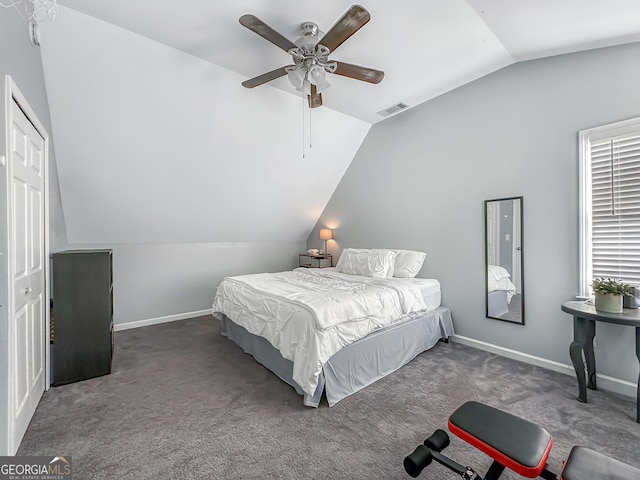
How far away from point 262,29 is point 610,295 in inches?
129

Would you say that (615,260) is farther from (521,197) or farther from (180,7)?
(180,7)

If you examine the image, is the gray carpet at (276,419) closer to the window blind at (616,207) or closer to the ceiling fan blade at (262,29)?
the window blind at (616,207)

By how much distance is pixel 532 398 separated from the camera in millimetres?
2500

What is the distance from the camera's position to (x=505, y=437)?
4.62ft

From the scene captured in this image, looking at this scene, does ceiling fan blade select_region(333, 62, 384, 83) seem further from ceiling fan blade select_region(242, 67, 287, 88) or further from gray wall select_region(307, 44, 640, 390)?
gray wall select_region(307, 44, 640, 390)

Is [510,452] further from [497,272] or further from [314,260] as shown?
[314,260]

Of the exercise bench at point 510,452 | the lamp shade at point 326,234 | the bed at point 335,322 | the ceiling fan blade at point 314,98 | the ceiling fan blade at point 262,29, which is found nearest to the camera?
the exercise bench at point 510,452

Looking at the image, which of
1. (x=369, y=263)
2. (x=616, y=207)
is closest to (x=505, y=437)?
(x=616, y=207)

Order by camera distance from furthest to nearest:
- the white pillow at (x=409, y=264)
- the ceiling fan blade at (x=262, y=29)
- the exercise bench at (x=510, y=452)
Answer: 1. the white pillow at (x=409, y=264)
2. the ceiling fan blade at (x=262, y=29)
3. the exercise bench at (x=510, y=452)

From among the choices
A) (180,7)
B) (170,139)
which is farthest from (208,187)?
(180,7)

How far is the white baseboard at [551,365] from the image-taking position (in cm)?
252

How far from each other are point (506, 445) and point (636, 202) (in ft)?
8.19

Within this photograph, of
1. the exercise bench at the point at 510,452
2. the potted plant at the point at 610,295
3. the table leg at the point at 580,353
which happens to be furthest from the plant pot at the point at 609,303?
the exercise bench at the point at 510,452

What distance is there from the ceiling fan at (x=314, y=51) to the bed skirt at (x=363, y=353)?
2.37 metres
